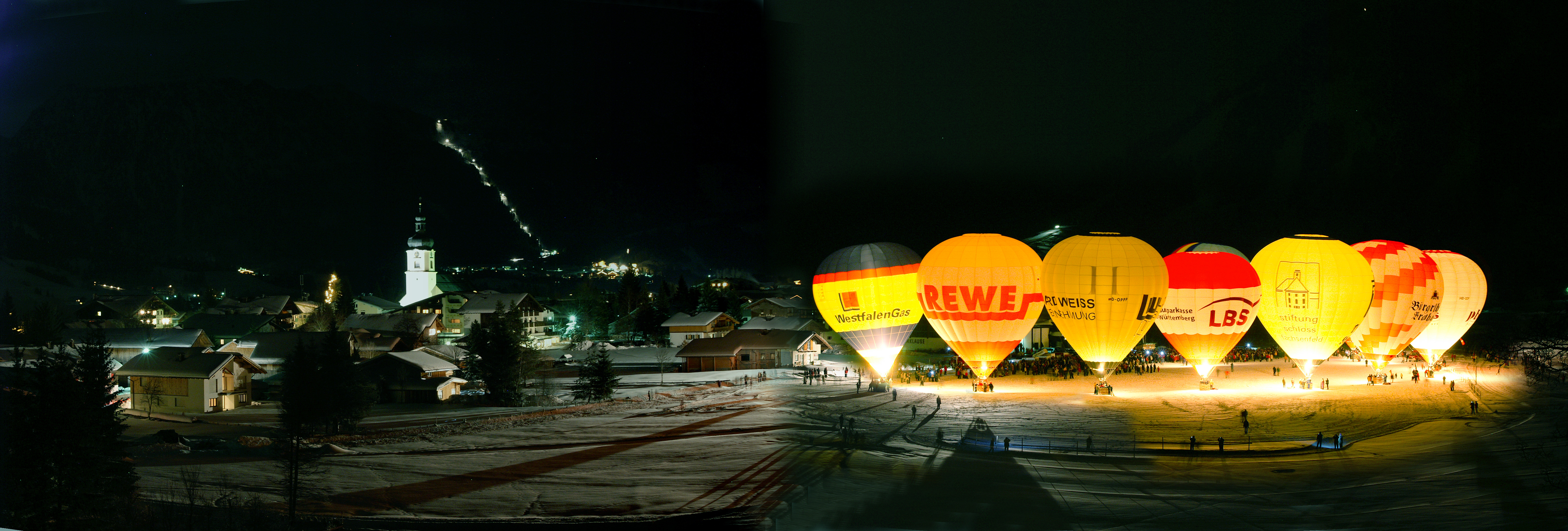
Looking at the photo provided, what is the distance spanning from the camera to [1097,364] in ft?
51.2

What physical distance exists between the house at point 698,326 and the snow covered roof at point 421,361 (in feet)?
21.6

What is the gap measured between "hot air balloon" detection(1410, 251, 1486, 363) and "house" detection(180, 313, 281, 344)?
33.4 metres

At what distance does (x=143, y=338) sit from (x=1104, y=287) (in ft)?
81.5

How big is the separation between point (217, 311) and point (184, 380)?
2569cm

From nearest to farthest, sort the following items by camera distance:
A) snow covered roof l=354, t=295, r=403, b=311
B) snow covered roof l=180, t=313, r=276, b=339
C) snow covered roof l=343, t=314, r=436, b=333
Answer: snow covered roof l=343, t=314, r=436, b=333 < snow covered roof l=180, t=313, r=276, b=339 < snow covered roof l=354, t=295, r=403, b=311

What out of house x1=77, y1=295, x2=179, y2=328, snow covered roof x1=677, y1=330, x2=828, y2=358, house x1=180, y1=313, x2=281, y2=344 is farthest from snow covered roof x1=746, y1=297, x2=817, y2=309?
house x1=77, y1=295, x2=179, y2=328

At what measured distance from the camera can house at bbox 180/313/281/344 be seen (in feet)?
105

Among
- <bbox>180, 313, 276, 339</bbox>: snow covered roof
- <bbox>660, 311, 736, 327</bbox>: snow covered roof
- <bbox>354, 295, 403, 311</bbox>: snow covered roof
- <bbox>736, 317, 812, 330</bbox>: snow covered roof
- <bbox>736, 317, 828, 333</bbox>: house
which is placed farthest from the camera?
<bbox>354, 295, 403, 311</bbox>: snow covered roof

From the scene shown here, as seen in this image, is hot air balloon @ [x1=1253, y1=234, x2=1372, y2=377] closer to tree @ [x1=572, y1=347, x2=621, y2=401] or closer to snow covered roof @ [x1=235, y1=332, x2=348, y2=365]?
tree @ [x1=572, y1=347, x2=621, y2=401]

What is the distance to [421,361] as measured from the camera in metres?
19.6

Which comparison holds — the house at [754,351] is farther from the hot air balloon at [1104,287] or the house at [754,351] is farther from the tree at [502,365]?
the hot air balloon at [1104,287]

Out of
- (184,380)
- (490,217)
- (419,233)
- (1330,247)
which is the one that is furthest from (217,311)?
(490,217)

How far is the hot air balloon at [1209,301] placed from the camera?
16062 millimetres

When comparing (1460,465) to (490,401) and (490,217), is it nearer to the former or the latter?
(490,401)
